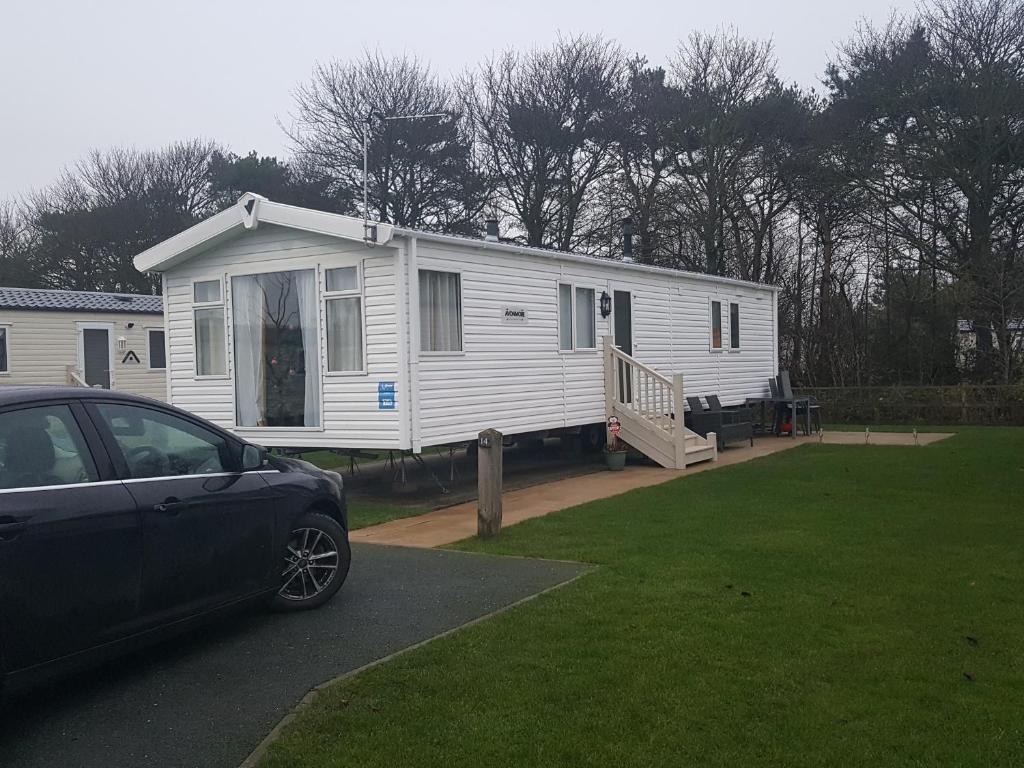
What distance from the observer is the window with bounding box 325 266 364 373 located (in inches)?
431

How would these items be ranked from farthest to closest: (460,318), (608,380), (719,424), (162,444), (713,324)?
(713,324), (719,424), (608,380), (460,318), (162,444)

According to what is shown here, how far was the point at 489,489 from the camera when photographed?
8297mm

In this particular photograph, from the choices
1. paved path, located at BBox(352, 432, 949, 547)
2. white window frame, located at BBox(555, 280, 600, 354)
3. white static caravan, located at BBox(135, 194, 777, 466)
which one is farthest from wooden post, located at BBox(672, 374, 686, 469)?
white window frame, located at BBox(555, 280, 600, 354)

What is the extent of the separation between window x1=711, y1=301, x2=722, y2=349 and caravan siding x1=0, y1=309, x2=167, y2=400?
511 inches

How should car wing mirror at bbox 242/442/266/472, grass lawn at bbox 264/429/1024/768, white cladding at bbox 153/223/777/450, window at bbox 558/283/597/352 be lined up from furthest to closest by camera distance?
window at bbox 558/283/597/352, white cladding at bbox 153/223/777/450, car wing mirror at bbox 242/442/266/472, grass lawn at bbox 264/429/1024/768

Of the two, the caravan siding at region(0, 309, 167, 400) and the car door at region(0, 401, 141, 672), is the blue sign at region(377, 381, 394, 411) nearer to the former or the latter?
the car door at region(0, 401, 141, 672)

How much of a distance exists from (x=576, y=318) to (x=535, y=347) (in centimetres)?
118

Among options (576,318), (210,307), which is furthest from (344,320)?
(576,318)

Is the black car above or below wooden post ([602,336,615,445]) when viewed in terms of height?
below

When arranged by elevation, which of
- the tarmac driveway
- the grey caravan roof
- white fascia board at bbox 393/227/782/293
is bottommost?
the tarmac driveway

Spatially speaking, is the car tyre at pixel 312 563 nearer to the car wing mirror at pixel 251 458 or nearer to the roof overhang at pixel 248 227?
the car wing mirror at pixel 251 458

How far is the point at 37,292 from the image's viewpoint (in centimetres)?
2238

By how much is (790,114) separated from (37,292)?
63.9 feet

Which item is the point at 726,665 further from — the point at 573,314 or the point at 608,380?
the point at 608,380
